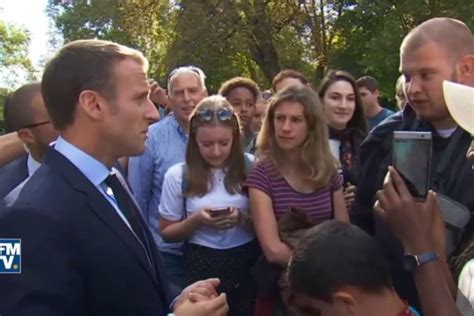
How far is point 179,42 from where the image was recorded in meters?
23.8

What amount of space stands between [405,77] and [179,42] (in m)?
21.4

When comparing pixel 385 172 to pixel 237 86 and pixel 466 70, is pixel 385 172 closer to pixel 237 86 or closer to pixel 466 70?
pixel 466 70

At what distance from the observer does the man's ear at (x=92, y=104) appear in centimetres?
227

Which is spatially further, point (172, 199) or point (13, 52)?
point (13, 52)

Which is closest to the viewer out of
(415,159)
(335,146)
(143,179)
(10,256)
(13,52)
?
(10,256)

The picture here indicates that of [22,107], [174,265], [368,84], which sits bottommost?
[174,265]

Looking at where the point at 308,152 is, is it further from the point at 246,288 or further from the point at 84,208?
the point at 84,208

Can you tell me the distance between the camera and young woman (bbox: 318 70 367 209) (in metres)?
4.77

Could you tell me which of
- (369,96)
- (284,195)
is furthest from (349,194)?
(369,96)

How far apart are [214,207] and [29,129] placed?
44.5 inches

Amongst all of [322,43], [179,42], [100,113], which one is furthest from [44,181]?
[322,43]

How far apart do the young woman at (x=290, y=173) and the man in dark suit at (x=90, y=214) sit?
1224mm

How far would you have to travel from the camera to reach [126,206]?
2.48 metres

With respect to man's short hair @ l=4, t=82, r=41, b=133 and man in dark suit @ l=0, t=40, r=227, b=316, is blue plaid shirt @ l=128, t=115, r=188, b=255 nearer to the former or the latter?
man's short hair @ l=4, t=82, r=41, b=133
